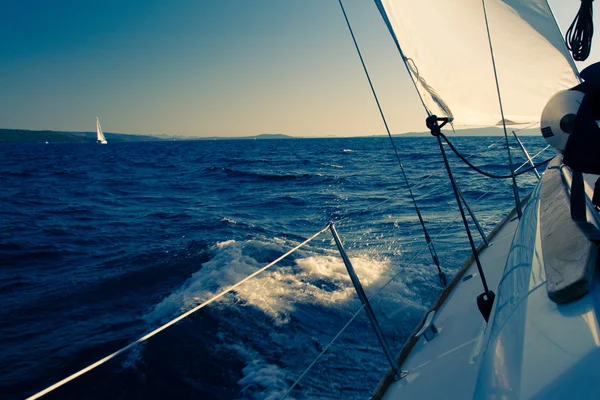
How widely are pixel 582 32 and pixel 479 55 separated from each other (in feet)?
2.30

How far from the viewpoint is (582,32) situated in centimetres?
209

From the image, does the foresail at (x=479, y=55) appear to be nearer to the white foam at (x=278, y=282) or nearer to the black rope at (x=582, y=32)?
the black rope at (x=582, y=32)

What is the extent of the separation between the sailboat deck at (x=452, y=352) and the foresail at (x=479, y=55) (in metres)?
1.15

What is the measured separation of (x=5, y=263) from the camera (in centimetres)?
579

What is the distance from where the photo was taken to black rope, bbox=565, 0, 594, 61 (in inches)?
77.4

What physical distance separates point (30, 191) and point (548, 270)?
16.1 m

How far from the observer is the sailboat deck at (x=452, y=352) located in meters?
1.50

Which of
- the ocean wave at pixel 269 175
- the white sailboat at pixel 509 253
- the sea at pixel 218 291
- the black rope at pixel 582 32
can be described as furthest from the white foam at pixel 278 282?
the ocean wave at pixel 269 175

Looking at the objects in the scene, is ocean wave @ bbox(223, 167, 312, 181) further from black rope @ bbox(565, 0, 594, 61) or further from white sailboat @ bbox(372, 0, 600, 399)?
black rope @ bbox(565, 0, 594, 61)

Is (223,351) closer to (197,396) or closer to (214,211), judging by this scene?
(197,396)

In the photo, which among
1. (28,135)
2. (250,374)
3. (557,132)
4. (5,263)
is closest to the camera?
(557,132)

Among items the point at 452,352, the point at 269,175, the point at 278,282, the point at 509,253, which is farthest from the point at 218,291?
the point at 269,175

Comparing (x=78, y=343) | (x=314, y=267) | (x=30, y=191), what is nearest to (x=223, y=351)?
(x=78, y=343)

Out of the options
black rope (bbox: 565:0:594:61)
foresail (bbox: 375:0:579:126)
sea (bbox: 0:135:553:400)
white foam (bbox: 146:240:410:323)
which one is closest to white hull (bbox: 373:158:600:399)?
sea (bbox: 0:135:553:400)
